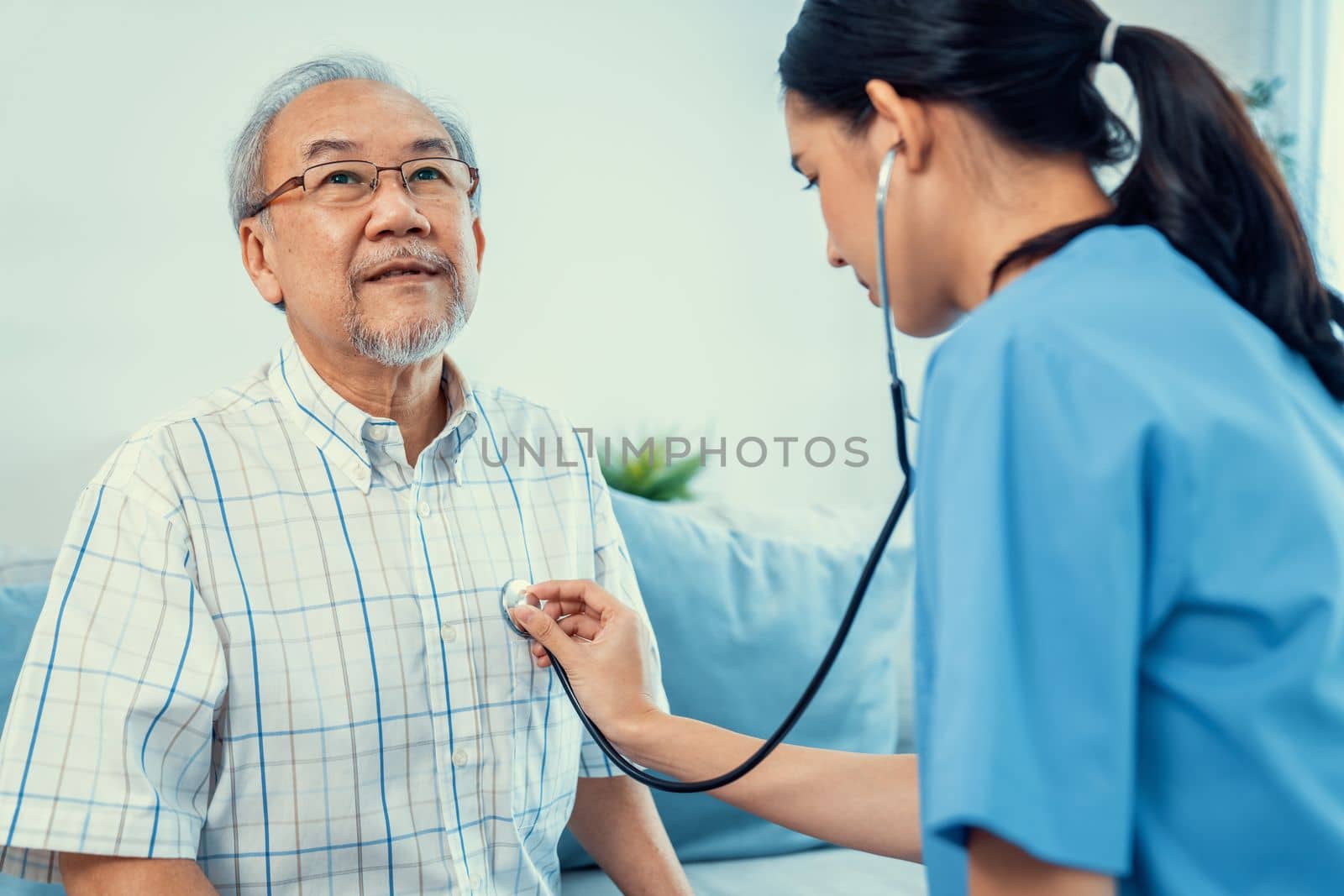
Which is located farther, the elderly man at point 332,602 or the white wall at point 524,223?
the white wall at point 524,223

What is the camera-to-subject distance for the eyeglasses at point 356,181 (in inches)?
48.4

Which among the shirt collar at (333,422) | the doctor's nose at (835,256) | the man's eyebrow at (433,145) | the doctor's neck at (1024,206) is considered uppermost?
the man's eyebrow at (433,145)

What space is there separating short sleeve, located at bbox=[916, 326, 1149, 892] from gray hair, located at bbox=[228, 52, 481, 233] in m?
0.95

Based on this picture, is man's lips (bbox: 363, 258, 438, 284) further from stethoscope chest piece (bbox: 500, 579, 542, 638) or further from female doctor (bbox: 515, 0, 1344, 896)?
female doctor (bbox: 515, 0, 1344, 896)

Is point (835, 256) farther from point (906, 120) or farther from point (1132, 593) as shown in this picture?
point (1132, 593)

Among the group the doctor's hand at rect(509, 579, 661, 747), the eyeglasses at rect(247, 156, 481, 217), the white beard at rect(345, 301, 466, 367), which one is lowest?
the doctor's hand at rect(509, 579, 661, 747)

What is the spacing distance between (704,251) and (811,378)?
38 centimetres

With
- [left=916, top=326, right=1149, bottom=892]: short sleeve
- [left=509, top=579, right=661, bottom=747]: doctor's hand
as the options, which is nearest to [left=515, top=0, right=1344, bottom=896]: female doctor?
[left=916, top=326, right=1149, bottom=892]: short sleeve

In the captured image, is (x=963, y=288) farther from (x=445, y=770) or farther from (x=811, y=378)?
(x=811, y=378)

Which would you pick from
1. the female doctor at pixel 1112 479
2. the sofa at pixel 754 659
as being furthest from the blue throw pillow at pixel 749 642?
the female doctor at pixel 1112 479

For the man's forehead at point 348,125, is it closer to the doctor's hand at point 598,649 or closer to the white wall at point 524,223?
the doctor's hand at point 598,649

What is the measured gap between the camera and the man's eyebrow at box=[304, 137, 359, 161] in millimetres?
1228

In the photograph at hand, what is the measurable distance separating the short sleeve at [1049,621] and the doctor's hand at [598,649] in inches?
23.5

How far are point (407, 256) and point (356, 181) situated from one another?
4.0 inches
